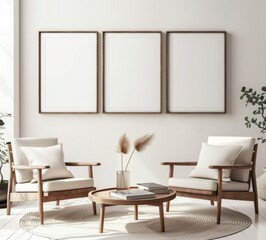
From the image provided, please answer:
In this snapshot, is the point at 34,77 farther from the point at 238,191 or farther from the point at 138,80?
the point at 238,191

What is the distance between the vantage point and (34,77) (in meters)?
5.91

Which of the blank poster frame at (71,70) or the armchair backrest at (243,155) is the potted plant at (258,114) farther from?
the blank poster frame at (71,70)

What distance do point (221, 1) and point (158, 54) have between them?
1.11m

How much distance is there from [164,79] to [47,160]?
6.99 ft

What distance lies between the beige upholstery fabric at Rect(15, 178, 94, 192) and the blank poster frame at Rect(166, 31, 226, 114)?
76.2 inches

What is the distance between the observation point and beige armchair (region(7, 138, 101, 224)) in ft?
13.6

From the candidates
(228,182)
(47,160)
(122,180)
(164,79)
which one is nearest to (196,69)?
(164,79)

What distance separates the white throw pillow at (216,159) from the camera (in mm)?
4461

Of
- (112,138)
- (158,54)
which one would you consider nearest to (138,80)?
(158,54)

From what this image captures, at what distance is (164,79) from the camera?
5.87 m

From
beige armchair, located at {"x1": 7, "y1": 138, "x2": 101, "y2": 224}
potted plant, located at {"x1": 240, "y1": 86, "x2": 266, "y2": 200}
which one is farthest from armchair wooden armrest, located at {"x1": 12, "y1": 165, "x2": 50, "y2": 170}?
potted plant, located at {"x1": 240, "y1": 86, "x2": 266, "y2": 200}

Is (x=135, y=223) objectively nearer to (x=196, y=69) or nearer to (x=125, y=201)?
(x=125, y=201)

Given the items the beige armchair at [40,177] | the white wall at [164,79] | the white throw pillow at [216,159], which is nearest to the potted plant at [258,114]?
the white wall at [164,79]

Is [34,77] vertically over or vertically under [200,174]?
over
